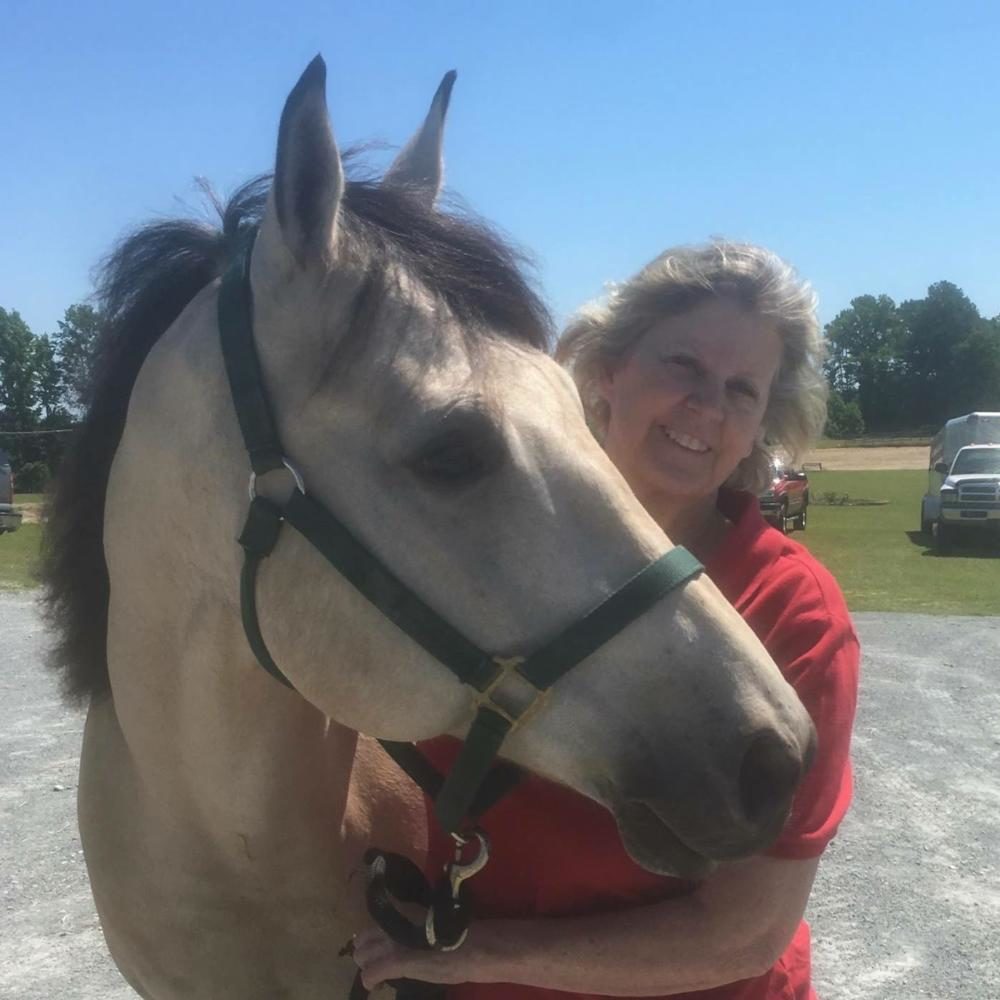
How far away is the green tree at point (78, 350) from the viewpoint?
7.10 ft

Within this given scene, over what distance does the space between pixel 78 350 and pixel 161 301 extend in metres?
0.47

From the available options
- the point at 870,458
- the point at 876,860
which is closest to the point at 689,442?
the point at 876,860

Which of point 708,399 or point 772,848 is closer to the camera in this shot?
point 772,848

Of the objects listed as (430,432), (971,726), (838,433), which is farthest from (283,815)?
(838,433)

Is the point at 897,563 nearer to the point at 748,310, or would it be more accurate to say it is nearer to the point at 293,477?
the point at 748,310

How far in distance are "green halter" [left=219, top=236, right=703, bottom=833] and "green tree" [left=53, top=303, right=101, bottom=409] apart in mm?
577

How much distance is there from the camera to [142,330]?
2.02 meters

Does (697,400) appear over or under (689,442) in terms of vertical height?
over

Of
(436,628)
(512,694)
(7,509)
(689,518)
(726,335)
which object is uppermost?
(726,335)

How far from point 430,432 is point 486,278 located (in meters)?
0.40

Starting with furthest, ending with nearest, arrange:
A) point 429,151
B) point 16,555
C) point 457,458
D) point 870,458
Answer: point 870,458, point 16,555, point 429,151, point 457,458

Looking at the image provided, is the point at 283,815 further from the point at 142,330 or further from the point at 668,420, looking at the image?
the point at 668,420

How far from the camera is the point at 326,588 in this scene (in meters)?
1.66

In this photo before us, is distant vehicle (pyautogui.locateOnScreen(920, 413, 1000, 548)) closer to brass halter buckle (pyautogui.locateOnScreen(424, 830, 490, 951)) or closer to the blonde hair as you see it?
the blonde hair
